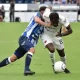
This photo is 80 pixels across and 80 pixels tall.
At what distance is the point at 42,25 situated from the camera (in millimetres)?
10039

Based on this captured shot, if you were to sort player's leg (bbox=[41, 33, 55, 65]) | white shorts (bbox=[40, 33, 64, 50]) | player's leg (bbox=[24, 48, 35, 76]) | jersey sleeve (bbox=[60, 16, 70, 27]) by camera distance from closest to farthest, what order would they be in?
player's leg (bbox=[24, 48, 35, 76]) → jersey sleeve (bbox=[60, 16, 70, 27]) → player's leg (bbox=[41, 33, 55, 65]) → white shorts (bbox=[40, 33, 64, 50])

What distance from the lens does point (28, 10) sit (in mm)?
37281

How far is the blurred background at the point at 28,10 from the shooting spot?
118 ft

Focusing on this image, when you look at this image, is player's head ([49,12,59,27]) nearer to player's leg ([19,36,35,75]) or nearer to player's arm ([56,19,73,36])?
player's arm ([56,19,73,36])

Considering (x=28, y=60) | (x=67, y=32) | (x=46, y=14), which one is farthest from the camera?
(x=67, y=32)

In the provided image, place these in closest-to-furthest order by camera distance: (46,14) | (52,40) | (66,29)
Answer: (46,14)
(66,29)
(52,40)

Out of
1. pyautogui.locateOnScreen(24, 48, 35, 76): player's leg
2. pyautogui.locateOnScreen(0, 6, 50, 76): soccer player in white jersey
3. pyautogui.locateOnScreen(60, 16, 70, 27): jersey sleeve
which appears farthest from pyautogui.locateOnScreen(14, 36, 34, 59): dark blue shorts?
pyautogui.locateOnScreen(60, 16, 70, 27): jersey sleeve

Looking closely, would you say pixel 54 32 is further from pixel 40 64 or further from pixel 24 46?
pixel 40 64

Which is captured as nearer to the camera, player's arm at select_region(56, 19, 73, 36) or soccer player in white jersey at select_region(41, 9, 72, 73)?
soccer player in white jersey at select_region(41, 9, 72, 73)

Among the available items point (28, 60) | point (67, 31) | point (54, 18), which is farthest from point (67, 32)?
point (28, 60)

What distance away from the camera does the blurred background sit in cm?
3600

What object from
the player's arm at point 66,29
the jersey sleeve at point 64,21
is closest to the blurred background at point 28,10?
the player's arm at point 66,29

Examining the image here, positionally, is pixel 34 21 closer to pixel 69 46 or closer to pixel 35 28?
pixel 35 28

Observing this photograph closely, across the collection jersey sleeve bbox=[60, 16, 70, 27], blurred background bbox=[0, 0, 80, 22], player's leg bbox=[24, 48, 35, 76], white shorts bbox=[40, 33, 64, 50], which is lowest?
blurred background bbox=[0, 0, 80, 22]
